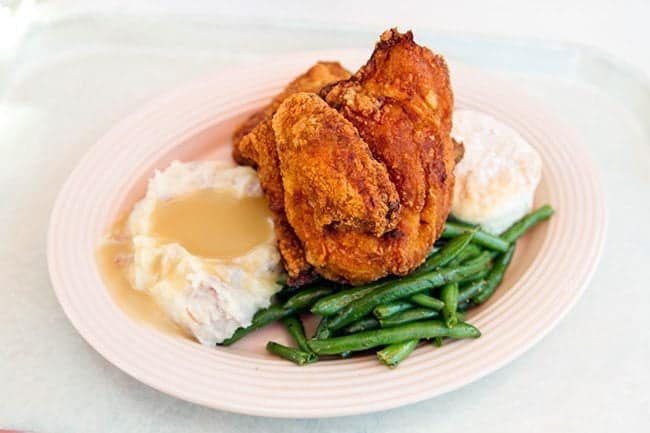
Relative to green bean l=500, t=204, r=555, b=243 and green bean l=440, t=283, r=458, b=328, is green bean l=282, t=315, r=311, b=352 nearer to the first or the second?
green bean l=440, t=283, r=458, b=328

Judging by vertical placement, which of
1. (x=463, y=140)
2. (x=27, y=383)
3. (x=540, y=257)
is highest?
(x=463, y=140)

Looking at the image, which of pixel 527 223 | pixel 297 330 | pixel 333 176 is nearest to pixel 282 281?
pixel 297 330

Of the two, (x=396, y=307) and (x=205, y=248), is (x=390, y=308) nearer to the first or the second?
(x=396, y=307)

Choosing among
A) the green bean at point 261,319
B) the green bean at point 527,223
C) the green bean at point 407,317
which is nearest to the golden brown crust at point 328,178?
the green bean at point 261,319

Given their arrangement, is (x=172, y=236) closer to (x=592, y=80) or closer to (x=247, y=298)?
(x=247, y=298)

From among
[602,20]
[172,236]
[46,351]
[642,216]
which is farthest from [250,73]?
[602,20]

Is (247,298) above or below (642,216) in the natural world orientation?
below

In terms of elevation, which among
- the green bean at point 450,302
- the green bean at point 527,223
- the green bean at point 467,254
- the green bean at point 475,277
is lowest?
the green bean at point 450,302

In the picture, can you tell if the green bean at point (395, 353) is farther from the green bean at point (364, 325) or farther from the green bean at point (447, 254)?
the green bean at point (447, 254)
